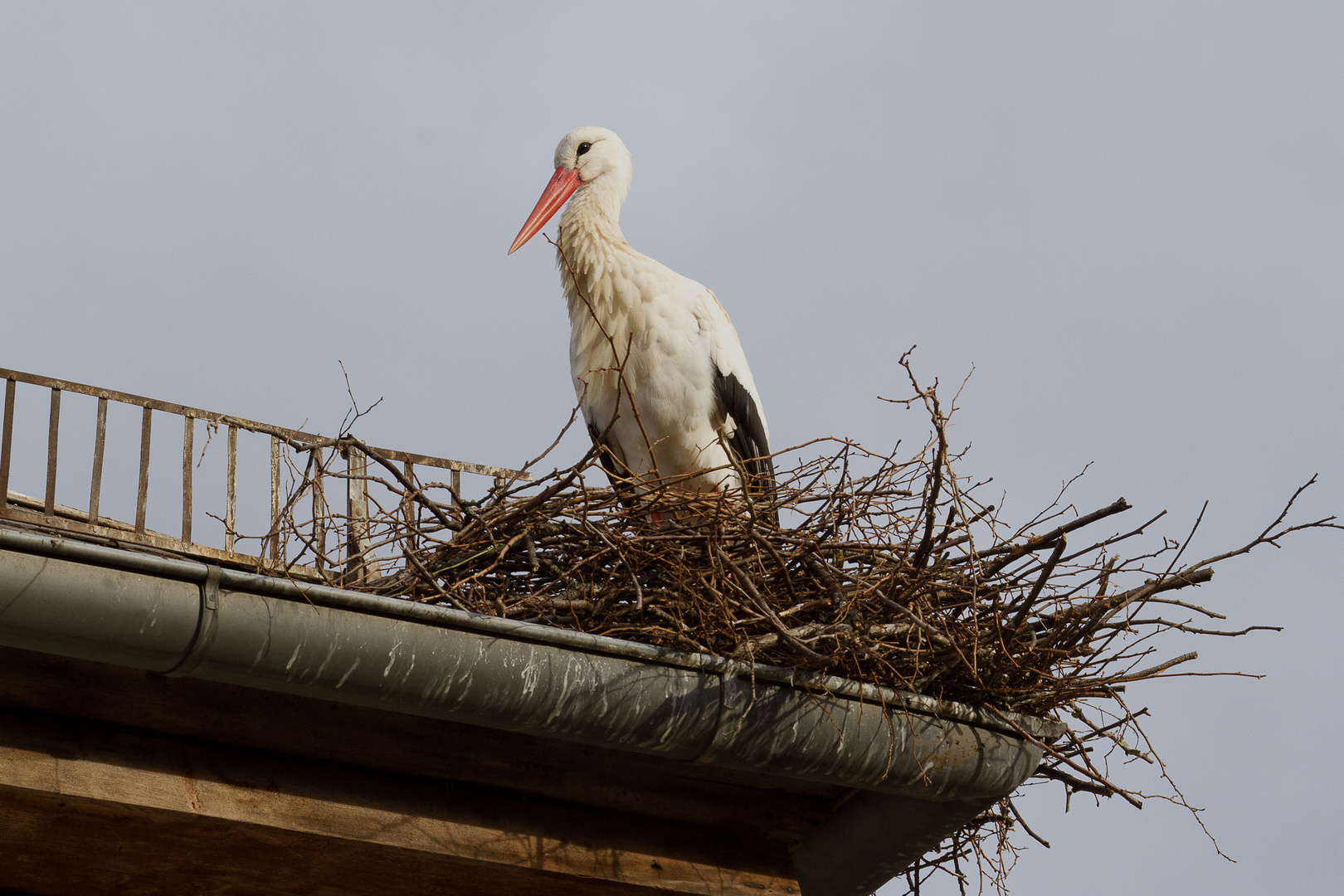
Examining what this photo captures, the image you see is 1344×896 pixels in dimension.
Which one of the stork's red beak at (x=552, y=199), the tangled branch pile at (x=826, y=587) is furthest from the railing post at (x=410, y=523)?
the stork's red beak at (x=552, y=199)

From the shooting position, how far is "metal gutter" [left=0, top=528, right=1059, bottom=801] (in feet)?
6.87

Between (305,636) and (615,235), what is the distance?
3.32 m

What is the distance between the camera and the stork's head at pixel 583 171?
569 cm

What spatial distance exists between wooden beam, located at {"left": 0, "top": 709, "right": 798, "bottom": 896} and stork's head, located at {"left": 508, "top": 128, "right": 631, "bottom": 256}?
3270 mm

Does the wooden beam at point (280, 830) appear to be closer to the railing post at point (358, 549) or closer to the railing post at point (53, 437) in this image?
the railing post at point (358, 549)

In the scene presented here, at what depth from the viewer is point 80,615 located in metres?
2.07

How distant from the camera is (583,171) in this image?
18.9ft

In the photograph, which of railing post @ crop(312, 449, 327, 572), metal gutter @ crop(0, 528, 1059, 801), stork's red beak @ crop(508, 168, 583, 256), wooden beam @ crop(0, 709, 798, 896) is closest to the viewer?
metal gutter @ crop(0, 528, 1059, 801)

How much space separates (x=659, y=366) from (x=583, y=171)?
1.26 meters

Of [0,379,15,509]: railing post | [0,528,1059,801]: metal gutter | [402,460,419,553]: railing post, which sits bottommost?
[0,528,1059,801]: metal gutter

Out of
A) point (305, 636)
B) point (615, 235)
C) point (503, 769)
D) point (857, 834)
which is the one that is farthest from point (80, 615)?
point (615, 235)

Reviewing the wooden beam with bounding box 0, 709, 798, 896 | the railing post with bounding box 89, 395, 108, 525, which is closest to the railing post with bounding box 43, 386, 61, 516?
the railing post with bounding box 89, 395, 108, 525

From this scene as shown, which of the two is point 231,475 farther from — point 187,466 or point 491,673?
point 491,673

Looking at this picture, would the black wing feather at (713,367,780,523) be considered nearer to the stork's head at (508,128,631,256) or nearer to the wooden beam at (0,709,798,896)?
the stork's head at (508,128,631,256)
